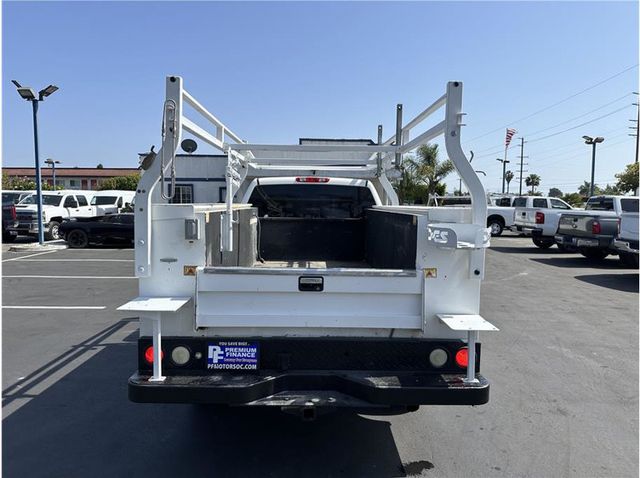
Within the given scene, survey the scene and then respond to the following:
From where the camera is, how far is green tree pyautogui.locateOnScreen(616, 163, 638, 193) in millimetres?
35606

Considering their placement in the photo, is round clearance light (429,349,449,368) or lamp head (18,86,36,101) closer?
round clearance light (429,349,449,368)

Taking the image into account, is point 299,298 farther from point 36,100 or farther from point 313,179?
point 36,100

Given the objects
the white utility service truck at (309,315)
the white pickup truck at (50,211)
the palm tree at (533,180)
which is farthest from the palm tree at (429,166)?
the palm tree at (533,180)

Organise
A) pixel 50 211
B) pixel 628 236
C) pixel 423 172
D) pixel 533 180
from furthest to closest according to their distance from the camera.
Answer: pixel 533 180, pixel 423 172, pixel 50 211, pixel 628 236

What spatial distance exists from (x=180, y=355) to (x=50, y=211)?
66.8ft

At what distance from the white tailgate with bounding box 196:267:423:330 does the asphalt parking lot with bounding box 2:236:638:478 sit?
1.06 metres

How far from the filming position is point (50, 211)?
20750mm

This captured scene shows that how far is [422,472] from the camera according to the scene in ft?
11.2

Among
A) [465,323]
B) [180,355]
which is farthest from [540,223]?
[180,355]

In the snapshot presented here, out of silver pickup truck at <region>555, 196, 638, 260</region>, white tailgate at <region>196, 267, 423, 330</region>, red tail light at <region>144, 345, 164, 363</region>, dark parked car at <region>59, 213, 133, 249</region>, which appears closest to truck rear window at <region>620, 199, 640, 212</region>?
silver pickup truck at <region>555, 196, 638, 260</region>

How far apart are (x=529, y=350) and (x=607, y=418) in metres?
1.96

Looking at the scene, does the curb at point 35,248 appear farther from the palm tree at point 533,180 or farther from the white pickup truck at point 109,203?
the palm tree at point 533,180

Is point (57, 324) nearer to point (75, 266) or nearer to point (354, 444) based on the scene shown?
point (354, 444)

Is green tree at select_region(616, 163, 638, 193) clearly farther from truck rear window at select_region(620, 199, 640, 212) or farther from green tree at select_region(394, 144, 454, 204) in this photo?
truck rear window at select_region(620, 199, 640, 212)
